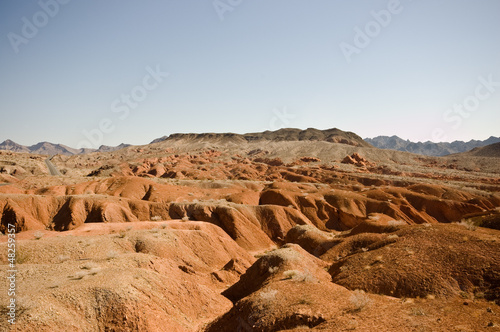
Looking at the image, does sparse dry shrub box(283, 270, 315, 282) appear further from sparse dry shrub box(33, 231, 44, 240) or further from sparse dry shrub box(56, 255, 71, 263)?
sparse dry shrub box(33, 231, 44, 240)

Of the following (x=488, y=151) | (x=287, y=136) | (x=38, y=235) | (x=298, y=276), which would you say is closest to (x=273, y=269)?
(x=298, y=276)

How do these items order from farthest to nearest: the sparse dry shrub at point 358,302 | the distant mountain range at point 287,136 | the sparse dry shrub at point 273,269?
1. the distant mountain range at point 287,136
2. the sparse dry shrub at point 273,269
3. the sparse dry shrub at point 358,302

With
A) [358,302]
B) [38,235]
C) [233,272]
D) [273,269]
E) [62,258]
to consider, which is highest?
[38,235]

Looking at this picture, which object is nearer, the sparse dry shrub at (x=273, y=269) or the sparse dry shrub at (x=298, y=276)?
the sparse dry shrub at (x=298, y=276)

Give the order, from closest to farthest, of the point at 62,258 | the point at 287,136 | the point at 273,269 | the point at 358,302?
the point at 358,302 < the point at 273,269 < the point at 62,258 < the point at 287,136

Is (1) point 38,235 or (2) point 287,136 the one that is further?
(2) point 287,136

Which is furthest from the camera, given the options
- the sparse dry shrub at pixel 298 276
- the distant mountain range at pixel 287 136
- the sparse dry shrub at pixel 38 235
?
the distant mountain range at pixel 287 136

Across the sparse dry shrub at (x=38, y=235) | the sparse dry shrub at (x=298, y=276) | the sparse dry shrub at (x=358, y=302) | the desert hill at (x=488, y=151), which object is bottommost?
the desert hill at (x=488, y=151)

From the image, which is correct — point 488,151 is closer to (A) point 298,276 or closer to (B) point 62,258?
(A) point 298,276

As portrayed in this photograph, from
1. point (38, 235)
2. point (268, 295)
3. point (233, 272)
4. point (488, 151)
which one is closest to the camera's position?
point (268, 295)

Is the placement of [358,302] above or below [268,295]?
below

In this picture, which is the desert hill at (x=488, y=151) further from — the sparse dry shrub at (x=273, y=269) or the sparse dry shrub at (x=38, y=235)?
the sparse dry shrub at (x=38, y=235)

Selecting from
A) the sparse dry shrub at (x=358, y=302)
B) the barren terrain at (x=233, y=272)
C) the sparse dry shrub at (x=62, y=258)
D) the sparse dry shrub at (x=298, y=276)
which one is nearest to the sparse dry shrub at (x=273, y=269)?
the barren terrain at (x=233, y=272)

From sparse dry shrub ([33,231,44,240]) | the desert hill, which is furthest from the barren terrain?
the desert hill
